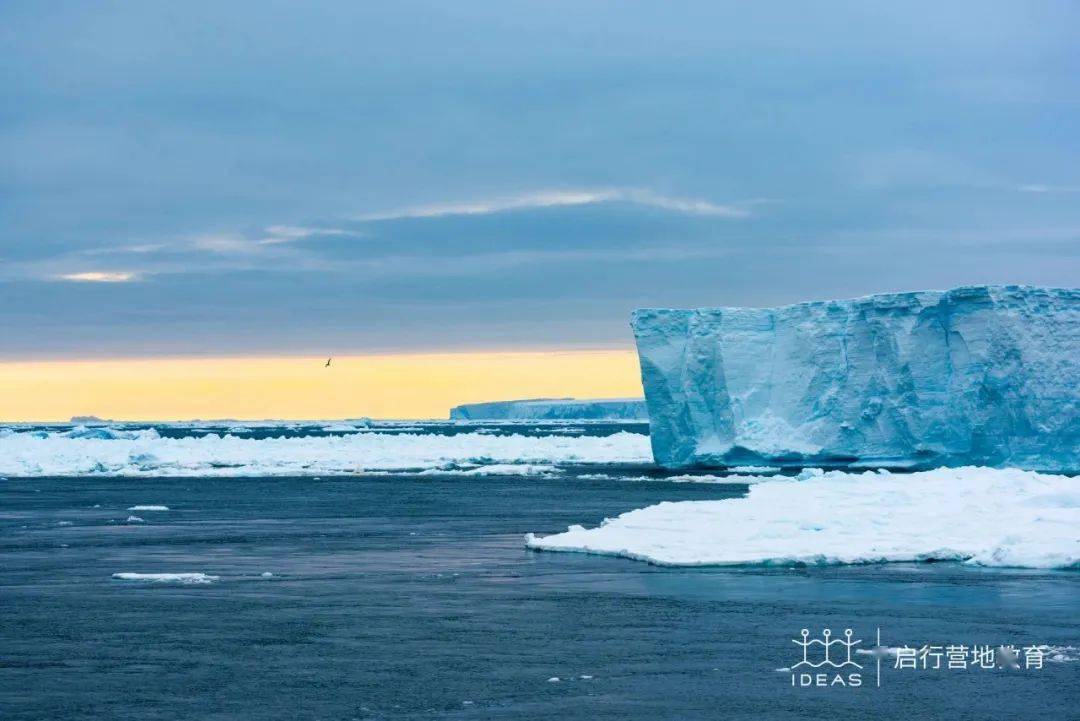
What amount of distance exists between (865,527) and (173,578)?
9214 millimetres

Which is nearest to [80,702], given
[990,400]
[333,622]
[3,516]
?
[333,622]

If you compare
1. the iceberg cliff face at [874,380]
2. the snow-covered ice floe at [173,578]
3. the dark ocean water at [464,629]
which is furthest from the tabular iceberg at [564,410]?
the snow-covered ice floe at [173,578]

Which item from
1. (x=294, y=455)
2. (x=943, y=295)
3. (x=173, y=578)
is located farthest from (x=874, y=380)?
(x=294, y=455)

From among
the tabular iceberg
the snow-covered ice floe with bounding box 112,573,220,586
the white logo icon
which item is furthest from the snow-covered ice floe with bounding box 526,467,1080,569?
the tabular iceberg

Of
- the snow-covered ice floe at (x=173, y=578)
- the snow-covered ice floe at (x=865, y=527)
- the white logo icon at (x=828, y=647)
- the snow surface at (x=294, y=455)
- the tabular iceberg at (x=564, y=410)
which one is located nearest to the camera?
the white logo icon at (x=828, y=647)

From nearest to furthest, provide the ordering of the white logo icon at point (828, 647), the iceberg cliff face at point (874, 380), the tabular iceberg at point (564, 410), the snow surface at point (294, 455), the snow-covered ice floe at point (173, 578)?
the white logo icon at point (828, 647)
the snow-covered ice floe at point (173, 578)
the iceberg cliff face at point (874, 380)
the snow surface at point (294, 455)
the tabular iceberg at point (564, 410)

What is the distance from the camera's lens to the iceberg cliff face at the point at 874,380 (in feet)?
113

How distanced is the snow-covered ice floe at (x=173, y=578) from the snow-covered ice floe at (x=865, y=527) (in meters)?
4.82

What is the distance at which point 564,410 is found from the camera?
406ft

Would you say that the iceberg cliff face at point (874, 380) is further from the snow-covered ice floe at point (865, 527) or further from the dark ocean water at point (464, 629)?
the dark ocean water at point (464, 629)

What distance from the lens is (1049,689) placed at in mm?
8758

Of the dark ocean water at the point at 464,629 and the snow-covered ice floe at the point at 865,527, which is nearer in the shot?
the dark ocean water at the point at 464,629

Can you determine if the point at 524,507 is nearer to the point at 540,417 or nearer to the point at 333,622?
the point at 333,622

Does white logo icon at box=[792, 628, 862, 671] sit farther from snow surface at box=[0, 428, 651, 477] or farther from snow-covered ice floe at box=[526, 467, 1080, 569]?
snow surface at box=[0, 428, 651, 477]
